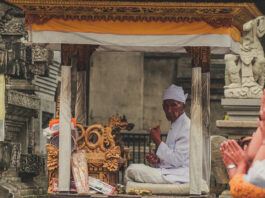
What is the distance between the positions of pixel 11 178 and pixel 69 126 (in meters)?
5.02

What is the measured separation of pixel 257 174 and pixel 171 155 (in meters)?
5.59

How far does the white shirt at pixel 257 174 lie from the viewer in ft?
23.7

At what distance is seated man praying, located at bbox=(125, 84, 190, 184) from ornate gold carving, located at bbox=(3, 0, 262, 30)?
1893 millimetres

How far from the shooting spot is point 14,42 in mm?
16516

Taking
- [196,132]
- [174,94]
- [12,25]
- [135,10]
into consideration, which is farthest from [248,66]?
[12,25]

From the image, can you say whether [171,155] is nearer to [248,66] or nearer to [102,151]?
[102,151]

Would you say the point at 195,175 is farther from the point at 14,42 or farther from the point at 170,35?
the point at 14,42

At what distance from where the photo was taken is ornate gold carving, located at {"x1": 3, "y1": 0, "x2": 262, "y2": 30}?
1166 centimetres

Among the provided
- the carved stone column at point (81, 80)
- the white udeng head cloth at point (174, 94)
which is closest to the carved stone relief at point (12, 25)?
the carved stone column at point (81, 80)

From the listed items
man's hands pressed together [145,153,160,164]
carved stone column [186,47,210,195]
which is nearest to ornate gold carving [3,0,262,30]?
carved stone column [186,47,210,195]

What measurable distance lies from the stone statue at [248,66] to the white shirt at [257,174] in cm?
697

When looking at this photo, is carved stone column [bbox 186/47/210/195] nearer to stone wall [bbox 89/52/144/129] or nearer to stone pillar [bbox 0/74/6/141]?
stone pillar [bbox 0/74/6/141]

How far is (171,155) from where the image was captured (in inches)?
505

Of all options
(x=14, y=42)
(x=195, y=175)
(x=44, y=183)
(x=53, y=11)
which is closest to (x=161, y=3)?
(x=53, y=11)
